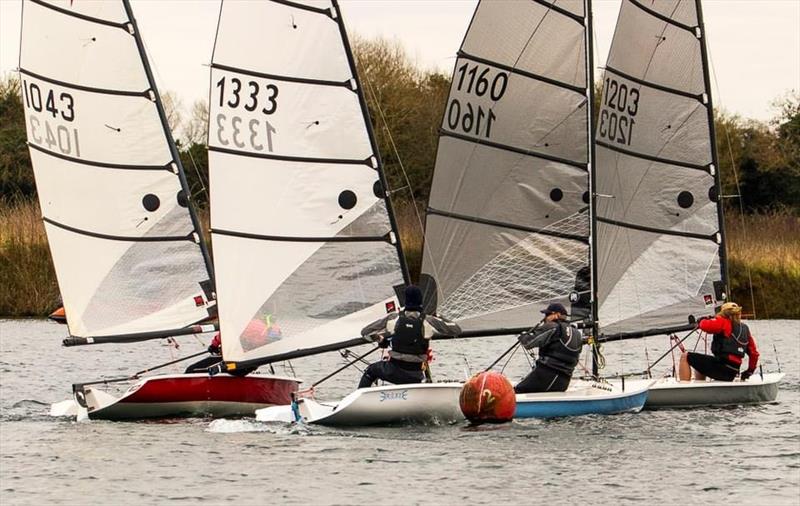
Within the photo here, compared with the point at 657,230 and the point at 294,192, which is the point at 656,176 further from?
the point at 294,192

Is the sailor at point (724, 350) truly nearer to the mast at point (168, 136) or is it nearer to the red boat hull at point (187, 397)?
the red boat hull at point (187, 397)

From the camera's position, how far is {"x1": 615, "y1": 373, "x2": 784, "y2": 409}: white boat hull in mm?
20641

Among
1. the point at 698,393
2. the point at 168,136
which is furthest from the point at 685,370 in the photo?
the point at 168,136

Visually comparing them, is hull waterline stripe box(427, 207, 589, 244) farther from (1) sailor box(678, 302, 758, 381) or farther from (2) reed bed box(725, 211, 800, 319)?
(2) reed bed box(725, 211, 800, 319)

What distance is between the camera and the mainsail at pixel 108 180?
21094 mm

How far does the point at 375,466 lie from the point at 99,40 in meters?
7.45

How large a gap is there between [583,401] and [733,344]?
274 centimetres

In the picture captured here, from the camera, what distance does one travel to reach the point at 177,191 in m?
21.3

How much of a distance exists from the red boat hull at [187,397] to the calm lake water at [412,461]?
17 cm

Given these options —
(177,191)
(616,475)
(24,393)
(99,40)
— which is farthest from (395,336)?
(24,393)

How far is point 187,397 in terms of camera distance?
19.2 meters

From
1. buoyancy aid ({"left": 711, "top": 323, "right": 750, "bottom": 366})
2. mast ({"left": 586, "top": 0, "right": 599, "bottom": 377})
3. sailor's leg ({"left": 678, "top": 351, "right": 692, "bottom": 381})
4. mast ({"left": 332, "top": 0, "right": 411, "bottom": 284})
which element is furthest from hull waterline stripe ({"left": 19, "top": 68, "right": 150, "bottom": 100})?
buoyancy aid ({"left": 711, "top": 323, "right": 750, "bottom": 366})

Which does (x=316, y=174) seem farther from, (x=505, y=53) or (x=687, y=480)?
(x=687, y=480)

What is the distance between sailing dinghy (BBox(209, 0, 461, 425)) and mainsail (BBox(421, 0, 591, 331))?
1.87 m
